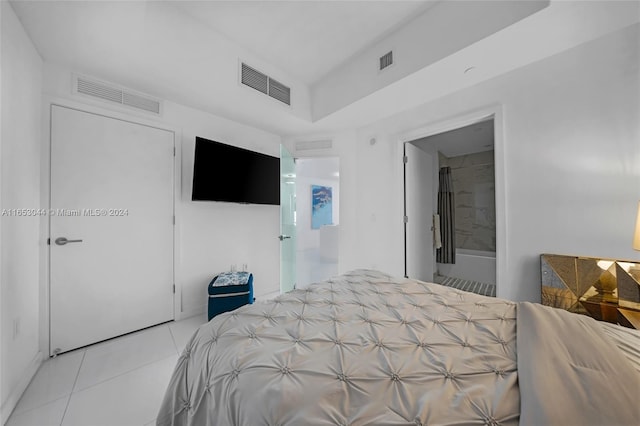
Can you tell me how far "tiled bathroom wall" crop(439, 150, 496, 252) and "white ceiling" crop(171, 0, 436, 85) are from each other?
137 inches

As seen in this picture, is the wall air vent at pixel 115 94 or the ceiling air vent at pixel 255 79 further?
the ceiling air vent at pixel 255 79

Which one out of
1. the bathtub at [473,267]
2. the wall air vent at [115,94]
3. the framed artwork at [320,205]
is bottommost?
the bathtub at [473,267]

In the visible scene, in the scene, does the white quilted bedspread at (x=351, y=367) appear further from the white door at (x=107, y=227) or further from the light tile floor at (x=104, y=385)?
the white door at (x=107, y=227)

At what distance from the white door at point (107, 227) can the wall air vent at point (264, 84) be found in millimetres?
1029

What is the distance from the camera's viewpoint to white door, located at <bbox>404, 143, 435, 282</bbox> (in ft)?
9.77

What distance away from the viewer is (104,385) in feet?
5.29

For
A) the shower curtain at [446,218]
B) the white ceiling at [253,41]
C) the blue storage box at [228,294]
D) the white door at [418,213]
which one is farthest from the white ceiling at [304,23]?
the shower curtain at [446,218]

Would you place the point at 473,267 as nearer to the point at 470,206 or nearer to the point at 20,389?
the point at 470,206

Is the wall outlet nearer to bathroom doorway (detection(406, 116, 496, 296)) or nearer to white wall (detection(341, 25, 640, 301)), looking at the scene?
white wall (detection(341, 25, 640, 301))

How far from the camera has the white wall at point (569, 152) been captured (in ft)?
5.32

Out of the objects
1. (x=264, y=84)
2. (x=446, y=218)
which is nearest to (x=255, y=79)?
(x=264, y=84)

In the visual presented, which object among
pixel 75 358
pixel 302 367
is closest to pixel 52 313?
pixel 75 358

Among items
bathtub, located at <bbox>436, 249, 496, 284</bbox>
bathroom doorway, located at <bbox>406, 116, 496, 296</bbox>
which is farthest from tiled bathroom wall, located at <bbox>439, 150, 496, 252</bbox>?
bathtub, located at <bbox>436, 249, 496, 284</bbox>

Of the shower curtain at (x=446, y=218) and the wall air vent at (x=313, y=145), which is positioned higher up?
the wall air vent at (x=313, y=145)
